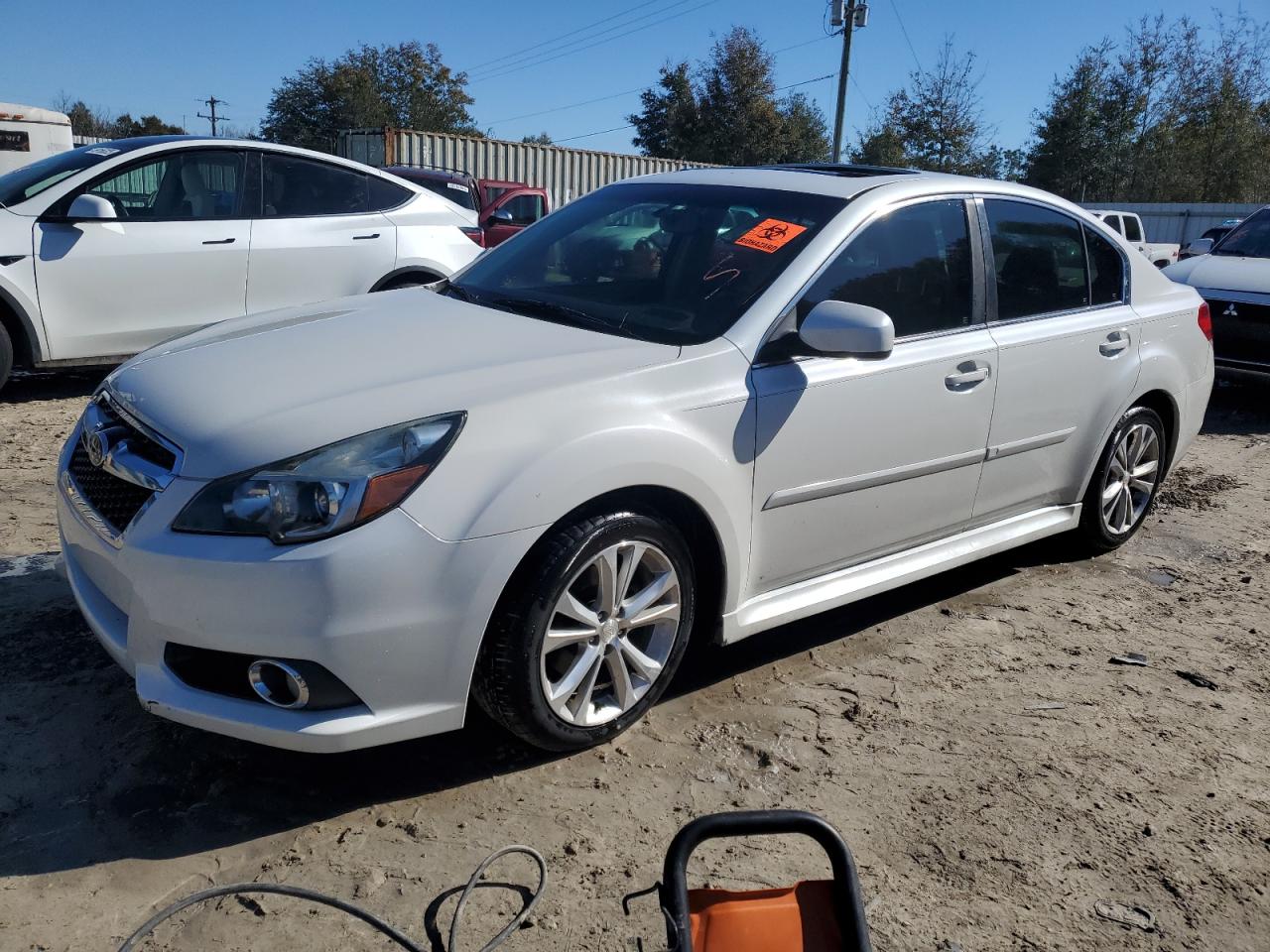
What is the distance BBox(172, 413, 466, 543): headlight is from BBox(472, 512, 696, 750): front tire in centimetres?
42

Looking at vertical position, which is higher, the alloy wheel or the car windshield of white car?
the car windshield of white car

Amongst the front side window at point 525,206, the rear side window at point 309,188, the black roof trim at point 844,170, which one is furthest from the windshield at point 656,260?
the front side window at point 525,206

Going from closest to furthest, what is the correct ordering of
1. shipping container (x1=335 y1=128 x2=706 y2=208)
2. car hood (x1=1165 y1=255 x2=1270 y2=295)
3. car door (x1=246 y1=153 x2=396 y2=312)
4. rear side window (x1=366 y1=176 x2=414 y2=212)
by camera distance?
1. car door (x1=246 y1=153 x2=396 y2=312)
2. rear side window (x1=366 y1=176 x2=414 y2=212)
3. car hood (x1=1165 y1=255 x2=1270 y2=295)
4. shipping container (x1=335 y1=128 x2=706 y2=208)

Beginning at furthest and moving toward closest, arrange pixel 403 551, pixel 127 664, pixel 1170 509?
pixel 1170 509
pixel 127 664
pixel 403 551

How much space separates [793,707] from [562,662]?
2.98 feet

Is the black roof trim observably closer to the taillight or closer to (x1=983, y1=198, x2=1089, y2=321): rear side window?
(x1=983, y1=198, x2=1089, y2=321): rear side window

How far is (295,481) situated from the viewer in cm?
247

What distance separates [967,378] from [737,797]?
1786 millimetres

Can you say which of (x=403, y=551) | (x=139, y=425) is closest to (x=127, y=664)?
(x=139, y=425)

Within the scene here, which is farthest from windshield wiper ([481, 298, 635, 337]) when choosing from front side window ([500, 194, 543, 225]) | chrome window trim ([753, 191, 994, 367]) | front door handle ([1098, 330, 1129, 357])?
front side window ([500, 194, 543, 225])

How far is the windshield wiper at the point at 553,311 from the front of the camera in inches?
130

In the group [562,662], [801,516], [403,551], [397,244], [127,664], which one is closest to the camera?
[403,551]

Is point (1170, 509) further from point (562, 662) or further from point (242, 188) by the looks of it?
point (242, 188)

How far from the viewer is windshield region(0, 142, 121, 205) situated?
636 centimetres
